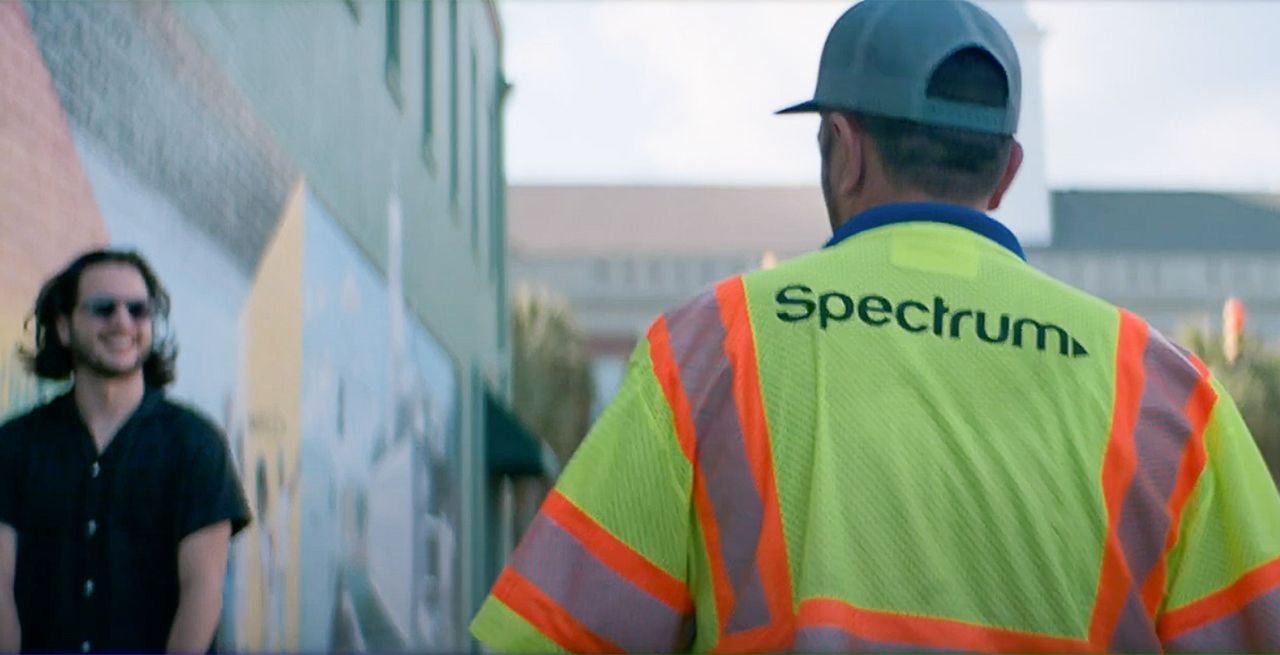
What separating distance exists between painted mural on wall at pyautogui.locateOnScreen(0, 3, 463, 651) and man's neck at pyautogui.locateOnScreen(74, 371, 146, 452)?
Result: 248mm

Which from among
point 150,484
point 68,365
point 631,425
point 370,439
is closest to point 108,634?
point 150,484

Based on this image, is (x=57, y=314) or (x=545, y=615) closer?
(x=545, y=615)

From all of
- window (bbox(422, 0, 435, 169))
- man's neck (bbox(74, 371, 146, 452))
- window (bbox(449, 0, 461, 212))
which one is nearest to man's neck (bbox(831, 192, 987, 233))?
man's neck (bbox(74, 371, 146, 452))

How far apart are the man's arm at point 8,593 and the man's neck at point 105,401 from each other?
A: 30cm

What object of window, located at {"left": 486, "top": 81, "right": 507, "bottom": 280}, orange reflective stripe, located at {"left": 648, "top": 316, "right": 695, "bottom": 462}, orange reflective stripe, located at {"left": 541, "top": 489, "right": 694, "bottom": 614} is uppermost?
window, located at {"left": 486, "top": 81, "right": 507, "bottom": 280}

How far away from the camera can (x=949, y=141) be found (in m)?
2.22

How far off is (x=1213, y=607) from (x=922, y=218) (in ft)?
1.80

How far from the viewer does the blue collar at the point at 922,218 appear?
2195 mm

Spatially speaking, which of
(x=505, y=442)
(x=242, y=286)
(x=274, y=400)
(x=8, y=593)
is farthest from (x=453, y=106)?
(x=8, y=593)

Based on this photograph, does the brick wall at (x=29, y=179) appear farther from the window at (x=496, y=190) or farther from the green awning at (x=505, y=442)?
the window at (x=496, y=190)

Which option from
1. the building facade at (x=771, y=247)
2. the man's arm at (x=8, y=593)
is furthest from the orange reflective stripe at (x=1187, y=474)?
the building facade at (x=771, y=247)

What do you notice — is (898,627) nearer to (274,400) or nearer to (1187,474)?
(1187,474)

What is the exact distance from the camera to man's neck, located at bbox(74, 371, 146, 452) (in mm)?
4398

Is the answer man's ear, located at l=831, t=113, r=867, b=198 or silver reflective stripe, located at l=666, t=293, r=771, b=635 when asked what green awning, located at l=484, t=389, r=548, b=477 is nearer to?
man's ear, located at l=831, t=113, r=867, b=198
